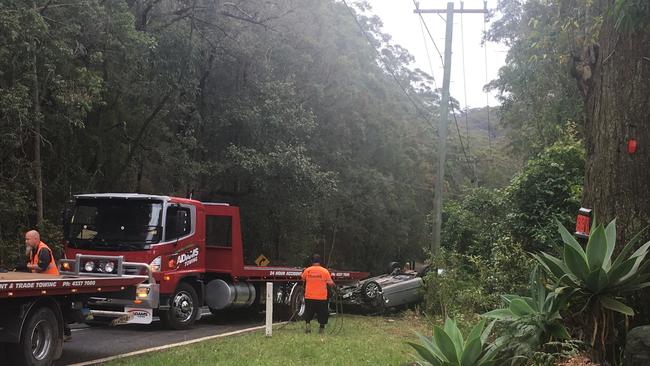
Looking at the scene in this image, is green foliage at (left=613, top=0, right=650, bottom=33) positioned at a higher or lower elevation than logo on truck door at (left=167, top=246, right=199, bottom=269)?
higher

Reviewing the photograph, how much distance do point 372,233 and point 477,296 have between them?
24.9m

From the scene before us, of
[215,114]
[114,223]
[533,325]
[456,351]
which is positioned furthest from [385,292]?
[456,351]

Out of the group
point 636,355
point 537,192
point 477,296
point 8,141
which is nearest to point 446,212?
point 537,192

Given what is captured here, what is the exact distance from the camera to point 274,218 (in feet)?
88.6

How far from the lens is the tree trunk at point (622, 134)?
5879 mm

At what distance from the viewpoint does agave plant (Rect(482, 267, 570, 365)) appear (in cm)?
540

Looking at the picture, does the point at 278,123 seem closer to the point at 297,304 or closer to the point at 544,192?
the point at 297,304

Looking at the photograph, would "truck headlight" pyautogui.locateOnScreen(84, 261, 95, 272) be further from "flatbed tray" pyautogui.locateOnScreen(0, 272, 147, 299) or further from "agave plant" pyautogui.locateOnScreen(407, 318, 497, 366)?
"agave plant" pyautogui.locateOnScreen(407, 318, 497, 366)

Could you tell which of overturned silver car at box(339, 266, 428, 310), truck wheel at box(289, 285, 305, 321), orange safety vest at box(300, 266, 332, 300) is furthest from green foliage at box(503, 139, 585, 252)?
truck wheel at box(289, 285, 305, 321)

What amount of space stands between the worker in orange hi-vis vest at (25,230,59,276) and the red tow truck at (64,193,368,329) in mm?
1155

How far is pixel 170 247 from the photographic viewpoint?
13.0 m

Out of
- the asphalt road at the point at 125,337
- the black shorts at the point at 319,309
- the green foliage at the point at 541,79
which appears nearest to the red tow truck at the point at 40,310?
the asphalt road at the point at 125,337

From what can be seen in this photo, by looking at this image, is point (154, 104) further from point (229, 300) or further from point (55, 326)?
point (55, 326)

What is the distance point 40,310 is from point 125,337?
4.20m
